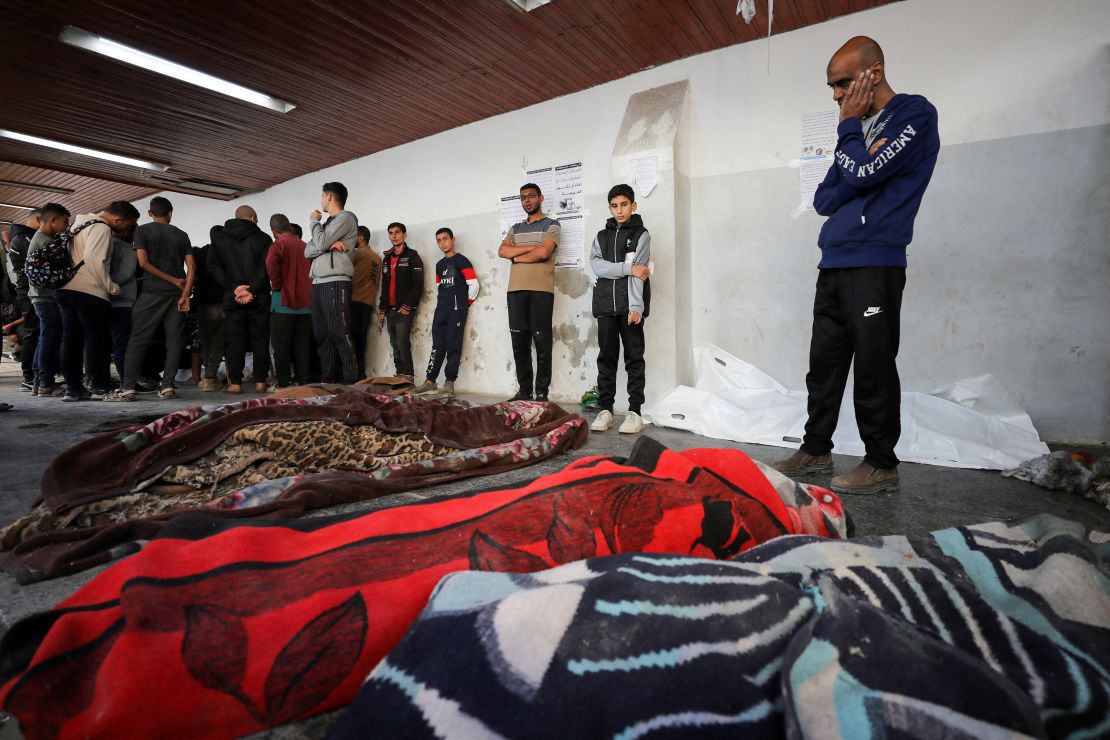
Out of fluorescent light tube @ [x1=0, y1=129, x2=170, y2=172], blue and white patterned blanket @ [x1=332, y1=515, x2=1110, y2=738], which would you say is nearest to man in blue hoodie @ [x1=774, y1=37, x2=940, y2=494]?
blue and white patterned blanket @ [x1=332, y1=515, x2=1110, y2=738]

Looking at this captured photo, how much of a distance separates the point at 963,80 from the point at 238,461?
4825 mm

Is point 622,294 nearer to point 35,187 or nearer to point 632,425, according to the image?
point 632,425

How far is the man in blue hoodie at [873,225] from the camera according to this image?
1.97 metres

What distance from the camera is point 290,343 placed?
5.26 m

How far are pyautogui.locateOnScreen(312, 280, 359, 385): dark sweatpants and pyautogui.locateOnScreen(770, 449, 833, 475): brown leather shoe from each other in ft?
12.8

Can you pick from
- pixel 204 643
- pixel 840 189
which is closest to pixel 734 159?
pixel 840 189

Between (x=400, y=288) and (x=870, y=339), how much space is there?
5.03 m

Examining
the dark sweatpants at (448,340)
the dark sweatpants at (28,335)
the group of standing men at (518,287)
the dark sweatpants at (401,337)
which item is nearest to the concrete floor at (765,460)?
the group of standing men at (518,287)

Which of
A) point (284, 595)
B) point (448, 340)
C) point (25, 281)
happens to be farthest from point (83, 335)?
point (284, 595)

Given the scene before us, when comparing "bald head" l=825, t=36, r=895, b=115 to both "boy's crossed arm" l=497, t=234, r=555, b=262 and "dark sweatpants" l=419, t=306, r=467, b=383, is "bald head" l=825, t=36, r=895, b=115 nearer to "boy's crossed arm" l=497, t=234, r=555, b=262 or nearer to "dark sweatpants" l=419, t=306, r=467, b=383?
"boy's crossed arm" l=497, t=234, r=555, b=262

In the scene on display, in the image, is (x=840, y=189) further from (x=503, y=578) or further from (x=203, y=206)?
(x=203, y=206)

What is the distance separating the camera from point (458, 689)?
59cm

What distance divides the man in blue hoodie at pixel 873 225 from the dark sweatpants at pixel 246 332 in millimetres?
5469

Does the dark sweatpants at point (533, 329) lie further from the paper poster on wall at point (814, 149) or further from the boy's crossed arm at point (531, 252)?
the paper poster on wall at point (814, 149)
